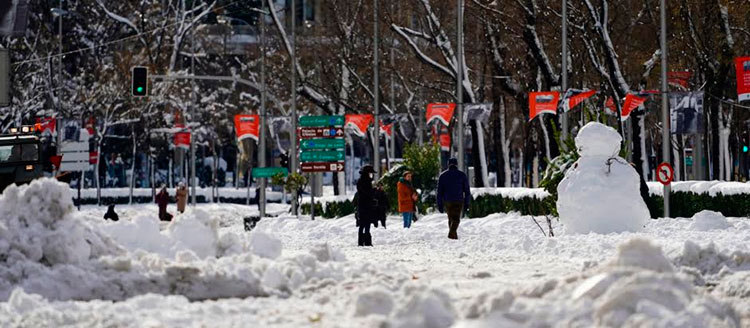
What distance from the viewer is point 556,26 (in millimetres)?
42625

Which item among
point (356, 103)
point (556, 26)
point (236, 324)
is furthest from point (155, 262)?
point (356, 103)

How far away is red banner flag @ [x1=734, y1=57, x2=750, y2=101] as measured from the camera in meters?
33.3

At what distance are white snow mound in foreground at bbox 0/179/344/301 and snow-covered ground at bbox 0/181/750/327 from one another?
A: 16 millimetres

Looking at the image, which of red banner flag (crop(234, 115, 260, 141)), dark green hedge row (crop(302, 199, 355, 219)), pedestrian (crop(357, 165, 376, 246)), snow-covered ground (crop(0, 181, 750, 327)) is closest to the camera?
snow-covered ground (crop(0, 181, 750, 327))

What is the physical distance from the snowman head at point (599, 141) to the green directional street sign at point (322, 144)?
643 inches

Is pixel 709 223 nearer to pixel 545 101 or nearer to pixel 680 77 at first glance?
pixel 545 101

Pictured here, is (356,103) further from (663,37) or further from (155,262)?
(155,262)

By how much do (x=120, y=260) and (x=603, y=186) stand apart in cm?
1183

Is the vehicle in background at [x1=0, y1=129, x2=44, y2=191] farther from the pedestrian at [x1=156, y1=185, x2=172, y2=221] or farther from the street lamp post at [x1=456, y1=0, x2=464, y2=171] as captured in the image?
the street lamp post at [x1=456, y1=0, x2=464, y2=171]

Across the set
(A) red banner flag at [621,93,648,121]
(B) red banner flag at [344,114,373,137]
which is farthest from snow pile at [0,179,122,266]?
(B) red banner flag at [344,114,373,137]

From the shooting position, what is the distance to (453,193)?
26.4m

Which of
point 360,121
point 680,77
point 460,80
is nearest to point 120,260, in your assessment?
point 460,80

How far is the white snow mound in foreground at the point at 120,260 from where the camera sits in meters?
13.3

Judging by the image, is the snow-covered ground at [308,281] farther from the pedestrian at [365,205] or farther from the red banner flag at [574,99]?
the red banner flag at [574,99]
